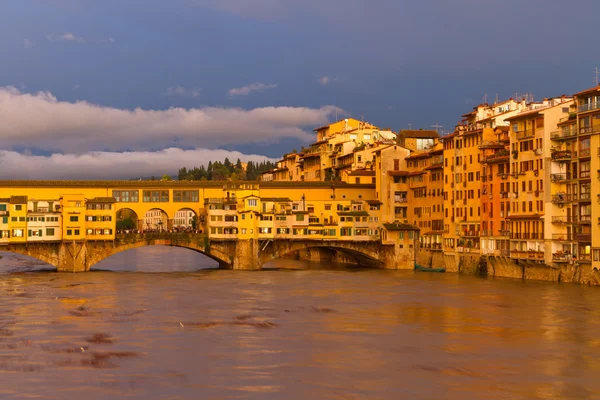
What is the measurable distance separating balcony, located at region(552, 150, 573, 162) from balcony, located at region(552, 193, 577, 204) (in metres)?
2.82

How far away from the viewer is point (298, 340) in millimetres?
45625

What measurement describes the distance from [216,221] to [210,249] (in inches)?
122

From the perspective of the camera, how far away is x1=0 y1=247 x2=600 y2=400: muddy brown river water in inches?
1379

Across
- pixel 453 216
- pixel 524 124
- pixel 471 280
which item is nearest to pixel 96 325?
pixel 471 280

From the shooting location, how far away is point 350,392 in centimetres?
3406

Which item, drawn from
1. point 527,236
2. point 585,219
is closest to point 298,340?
point 585,219

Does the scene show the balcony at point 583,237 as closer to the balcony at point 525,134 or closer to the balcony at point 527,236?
the balcony at point 527,236

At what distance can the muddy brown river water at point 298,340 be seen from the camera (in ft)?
115

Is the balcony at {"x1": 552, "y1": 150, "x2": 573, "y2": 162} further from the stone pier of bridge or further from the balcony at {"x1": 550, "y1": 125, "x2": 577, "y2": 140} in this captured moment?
the stone pier of bridge

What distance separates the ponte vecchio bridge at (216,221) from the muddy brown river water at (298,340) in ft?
51.5

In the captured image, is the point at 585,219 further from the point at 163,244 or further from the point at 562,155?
the point at 163,244

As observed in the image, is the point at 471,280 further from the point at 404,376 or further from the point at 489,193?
the point at 404,376

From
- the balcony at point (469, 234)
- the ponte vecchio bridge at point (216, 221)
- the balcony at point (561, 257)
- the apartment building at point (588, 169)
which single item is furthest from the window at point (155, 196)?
the apartment building at point (588, 169)

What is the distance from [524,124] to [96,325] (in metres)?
44.1
